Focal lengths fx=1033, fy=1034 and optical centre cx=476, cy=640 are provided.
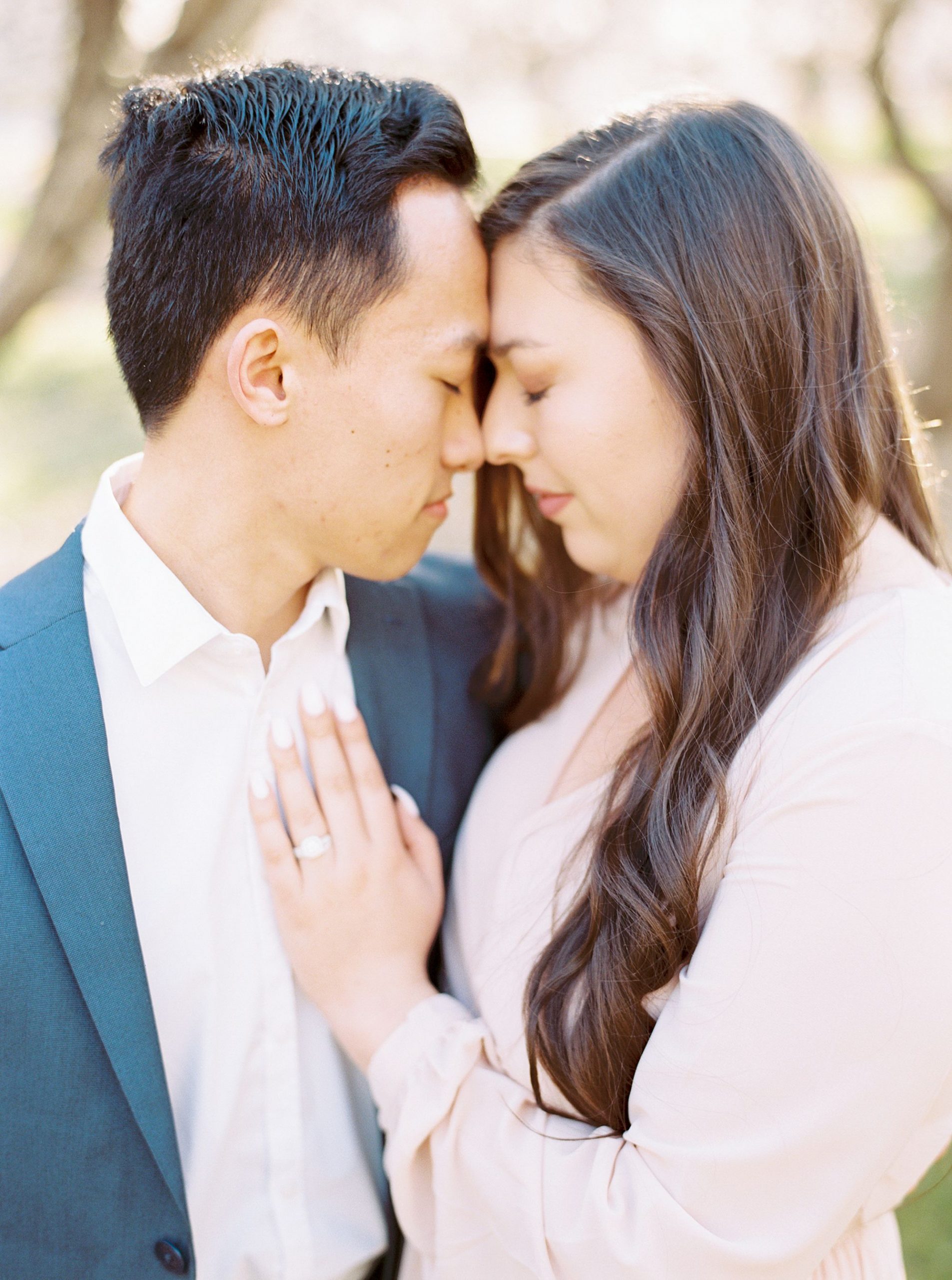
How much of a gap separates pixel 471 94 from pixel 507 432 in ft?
15.5

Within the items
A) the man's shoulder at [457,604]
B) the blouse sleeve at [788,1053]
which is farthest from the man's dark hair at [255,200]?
the blouse sleeve at [788,1053]

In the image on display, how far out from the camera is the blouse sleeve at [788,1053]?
130 cm

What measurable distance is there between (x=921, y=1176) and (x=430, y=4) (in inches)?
201

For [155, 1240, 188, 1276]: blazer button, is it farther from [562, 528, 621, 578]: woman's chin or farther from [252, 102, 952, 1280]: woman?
[562, 528, 621, 578]: woman's chin

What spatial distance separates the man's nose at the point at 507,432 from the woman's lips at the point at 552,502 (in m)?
0.08

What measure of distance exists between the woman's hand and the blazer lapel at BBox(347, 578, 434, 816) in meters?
0.13

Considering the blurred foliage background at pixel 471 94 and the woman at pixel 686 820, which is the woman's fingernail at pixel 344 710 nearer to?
the woman at pixel 686 820

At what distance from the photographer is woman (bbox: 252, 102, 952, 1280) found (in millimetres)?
1333

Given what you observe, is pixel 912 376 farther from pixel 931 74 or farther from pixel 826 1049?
pixel 826 1049

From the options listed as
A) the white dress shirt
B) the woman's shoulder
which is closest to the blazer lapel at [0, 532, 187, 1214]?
the white dress shirt

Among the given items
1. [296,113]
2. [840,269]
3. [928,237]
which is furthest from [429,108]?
[928,237]

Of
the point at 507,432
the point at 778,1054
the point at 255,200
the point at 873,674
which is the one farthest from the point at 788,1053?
the point at 255,200

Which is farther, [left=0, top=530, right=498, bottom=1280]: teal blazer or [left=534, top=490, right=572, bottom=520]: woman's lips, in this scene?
[left=534, top=490, right=572, bottom=520]: woman's lips

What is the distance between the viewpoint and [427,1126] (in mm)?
1598
